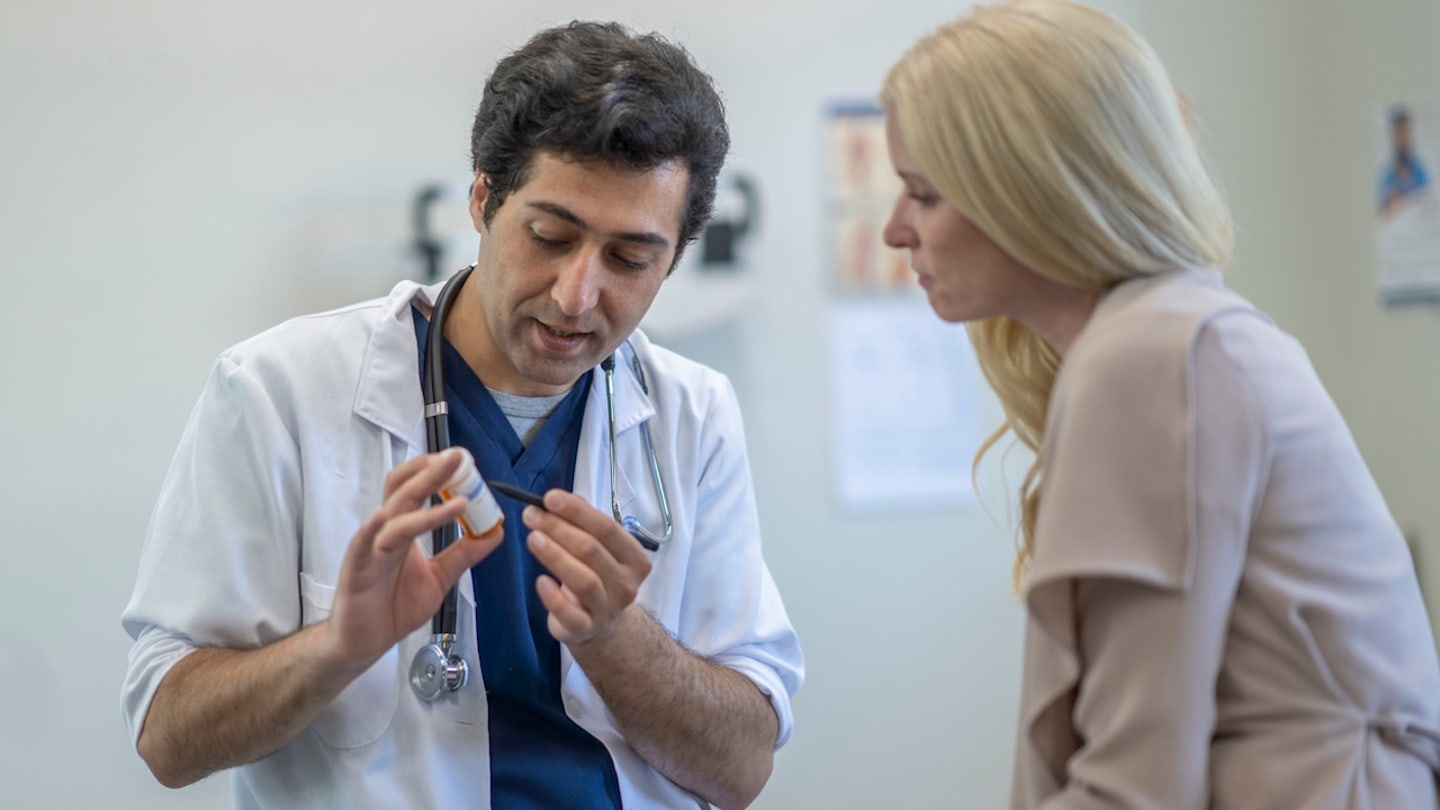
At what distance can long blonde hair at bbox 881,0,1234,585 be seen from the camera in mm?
888

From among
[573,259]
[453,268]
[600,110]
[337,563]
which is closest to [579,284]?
[573,259]

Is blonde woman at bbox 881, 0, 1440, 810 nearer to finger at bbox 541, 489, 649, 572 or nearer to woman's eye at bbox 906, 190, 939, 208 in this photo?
woman's eye at bbox 906, 190, 939, 208

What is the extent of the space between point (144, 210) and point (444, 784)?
48.0 inches

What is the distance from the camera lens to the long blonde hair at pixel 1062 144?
888mm

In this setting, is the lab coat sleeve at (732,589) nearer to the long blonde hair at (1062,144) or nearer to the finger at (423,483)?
the finger at (423,483)

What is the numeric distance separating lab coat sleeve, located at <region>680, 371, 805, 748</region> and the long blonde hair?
69 centimetres

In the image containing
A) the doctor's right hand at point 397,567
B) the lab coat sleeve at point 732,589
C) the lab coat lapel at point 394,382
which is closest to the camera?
the doctor's right hand at point 397,567

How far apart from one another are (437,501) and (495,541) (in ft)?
0.81

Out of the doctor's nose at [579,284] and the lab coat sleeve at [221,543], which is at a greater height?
the doctor's nose at [579,284]

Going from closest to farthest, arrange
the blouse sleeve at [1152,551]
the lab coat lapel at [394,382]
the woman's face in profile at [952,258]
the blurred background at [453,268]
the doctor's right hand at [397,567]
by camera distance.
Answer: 1. the blouse sleeve at [1152,551]
2. the woman's face in profile at [952,258]
3. the doctor's right hand at [397,567]
4. the lab coat lapel at [394,382]
5. the blurred background at [453,268]

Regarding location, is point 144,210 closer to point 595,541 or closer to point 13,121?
point 13,121

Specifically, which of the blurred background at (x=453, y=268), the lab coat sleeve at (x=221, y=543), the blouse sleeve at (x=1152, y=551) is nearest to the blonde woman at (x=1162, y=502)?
the blouse sleeve at (x=1152, y=551)

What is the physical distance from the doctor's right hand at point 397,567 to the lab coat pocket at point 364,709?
0.11 metres

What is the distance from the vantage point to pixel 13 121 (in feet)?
6.63
